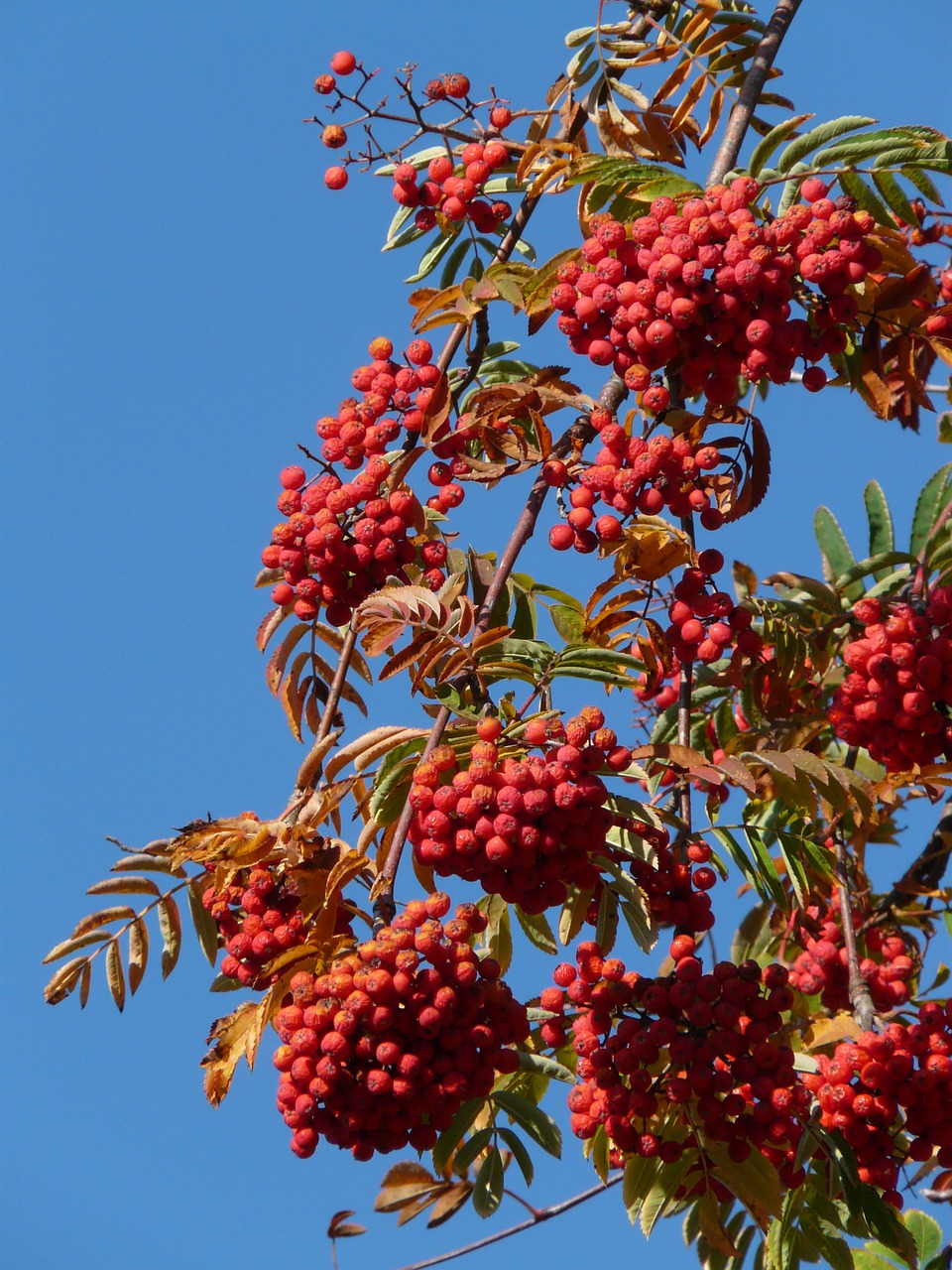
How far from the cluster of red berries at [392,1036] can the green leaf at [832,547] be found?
213 cm

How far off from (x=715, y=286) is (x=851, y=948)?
2.03 meters

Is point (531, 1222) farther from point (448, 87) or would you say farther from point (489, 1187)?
point (448, 87)

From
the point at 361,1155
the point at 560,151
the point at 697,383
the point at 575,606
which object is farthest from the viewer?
the point at 560,151

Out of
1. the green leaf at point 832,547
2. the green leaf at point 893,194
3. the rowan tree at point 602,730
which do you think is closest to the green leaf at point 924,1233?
the rowan tree at point 602,730

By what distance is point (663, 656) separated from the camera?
3729mm

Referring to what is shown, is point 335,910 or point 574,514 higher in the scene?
point 574,514

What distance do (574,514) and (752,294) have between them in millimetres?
662

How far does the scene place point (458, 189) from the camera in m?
4.18

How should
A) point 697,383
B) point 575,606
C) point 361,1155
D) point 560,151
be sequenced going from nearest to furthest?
point 361,1155
point 697,383
point 575,606
point 560,151

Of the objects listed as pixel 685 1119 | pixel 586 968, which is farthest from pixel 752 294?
pixel 685 1119

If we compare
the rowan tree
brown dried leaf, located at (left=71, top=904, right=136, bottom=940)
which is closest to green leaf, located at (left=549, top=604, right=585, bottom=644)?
the rowan tree

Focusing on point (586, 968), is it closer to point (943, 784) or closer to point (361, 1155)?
point (361, 1155)

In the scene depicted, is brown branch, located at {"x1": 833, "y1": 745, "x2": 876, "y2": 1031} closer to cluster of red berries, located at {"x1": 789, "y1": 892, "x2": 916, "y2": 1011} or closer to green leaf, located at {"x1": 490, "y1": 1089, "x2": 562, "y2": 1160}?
cluster of red berries, located at {"x1": 789, "y1": 892, "x2": 916, "y2": 1011}

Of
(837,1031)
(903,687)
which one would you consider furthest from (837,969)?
(903,687)
